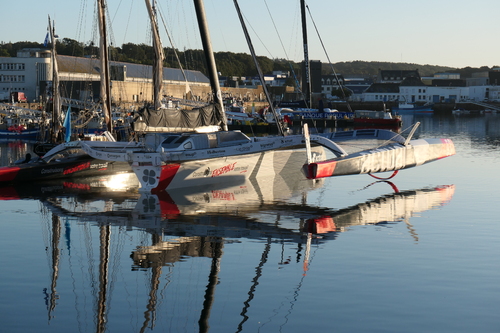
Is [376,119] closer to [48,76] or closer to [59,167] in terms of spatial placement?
[48,76]

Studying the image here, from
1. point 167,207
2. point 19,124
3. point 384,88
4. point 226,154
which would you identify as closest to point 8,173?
point 167,207

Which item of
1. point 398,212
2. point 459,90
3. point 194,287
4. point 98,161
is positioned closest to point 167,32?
point 98,161

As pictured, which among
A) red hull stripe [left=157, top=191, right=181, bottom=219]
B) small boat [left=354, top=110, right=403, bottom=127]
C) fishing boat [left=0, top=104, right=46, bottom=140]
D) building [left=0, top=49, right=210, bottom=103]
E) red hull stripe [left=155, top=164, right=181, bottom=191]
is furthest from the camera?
building [left=0, top=49, right=210, bottom=103]

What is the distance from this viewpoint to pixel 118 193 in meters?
22.7

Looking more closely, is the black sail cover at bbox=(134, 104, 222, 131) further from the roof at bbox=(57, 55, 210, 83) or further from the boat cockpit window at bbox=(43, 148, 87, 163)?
the roof at bbox=(57, 55, 210, 83)

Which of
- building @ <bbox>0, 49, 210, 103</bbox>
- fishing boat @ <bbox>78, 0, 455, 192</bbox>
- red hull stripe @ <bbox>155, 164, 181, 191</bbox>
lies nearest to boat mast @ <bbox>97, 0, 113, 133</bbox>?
fishing boat @ <bbox>78, 0, 455, 192</bbox>

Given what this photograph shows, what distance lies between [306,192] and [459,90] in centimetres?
13977

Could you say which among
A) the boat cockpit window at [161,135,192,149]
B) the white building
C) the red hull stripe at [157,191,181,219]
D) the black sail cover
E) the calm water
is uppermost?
the white building

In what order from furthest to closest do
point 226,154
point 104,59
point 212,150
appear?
1. point 104,59
2. point 226,154
3. point 212,150

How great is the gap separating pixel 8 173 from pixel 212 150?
26.5ft

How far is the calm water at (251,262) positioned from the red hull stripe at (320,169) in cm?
99

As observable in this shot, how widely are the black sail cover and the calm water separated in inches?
137

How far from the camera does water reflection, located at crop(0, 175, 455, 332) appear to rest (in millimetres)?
10719

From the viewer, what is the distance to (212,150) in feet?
72.4
